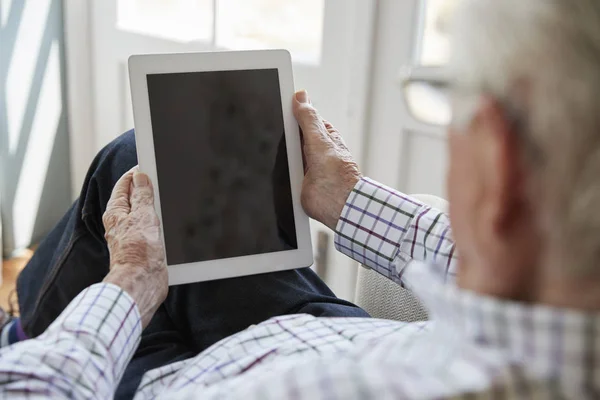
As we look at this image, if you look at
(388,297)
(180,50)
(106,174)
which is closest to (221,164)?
(106,174)

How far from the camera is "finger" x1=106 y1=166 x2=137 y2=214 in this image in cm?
92

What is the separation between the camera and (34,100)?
7.11ft

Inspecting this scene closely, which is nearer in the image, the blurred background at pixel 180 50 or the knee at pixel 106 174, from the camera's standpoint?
the knee at pixel 106 174

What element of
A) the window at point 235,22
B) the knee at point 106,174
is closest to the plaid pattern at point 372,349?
the knee at point 106,174

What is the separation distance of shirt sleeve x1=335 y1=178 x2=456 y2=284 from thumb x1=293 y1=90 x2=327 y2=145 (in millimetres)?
94

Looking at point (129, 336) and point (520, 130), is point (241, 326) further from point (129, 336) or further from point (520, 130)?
point (520, 130)

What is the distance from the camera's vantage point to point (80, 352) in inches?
27.4

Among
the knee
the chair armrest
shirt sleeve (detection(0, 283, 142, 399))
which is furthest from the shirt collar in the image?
the knee

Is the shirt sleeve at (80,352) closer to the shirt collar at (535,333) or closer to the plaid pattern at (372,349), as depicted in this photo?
the plaid pattern at (372,349)

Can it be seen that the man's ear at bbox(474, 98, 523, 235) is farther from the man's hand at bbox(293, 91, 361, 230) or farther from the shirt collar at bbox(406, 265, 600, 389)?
the man's hand at bbox(293, 91, 361, 230)

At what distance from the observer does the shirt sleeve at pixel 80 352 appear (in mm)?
656

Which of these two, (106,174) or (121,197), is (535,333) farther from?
(106,174)

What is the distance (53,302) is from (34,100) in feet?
4.15

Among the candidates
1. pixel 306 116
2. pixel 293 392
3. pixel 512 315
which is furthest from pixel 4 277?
pixel 512 315
